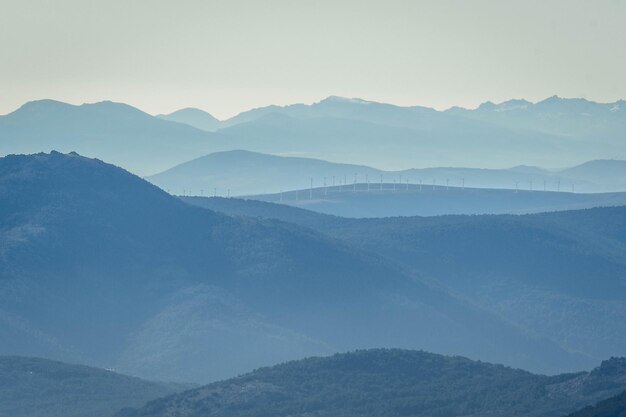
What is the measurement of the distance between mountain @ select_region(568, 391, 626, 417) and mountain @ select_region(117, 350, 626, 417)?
13.4 meters

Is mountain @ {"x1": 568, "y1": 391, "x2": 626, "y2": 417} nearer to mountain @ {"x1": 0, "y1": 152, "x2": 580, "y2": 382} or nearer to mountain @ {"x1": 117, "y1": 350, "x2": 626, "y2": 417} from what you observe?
mountain @ {"x1": 117, "y1": 350, "x2": 626, "y2": 417}

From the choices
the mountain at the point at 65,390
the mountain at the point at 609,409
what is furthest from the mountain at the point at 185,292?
the mountain at the point at 609,409

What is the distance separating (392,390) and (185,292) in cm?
6427

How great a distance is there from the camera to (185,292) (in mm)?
178000

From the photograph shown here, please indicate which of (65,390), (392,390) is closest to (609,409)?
(392,390)

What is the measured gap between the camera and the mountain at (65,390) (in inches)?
4744

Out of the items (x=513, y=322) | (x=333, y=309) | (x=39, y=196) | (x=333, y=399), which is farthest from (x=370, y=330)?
(x=333, y=399)

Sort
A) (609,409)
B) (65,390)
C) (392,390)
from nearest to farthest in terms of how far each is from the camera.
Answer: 1. (609,409)
2. (392,390)
3. (65,390)

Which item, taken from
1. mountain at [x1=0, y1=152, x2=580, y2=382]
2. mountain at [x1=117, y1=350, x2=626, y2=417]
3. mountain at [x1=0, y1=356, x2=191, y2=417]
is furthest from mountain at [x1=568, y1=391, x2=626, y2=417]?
mountain at [x1=0, y1=152, x2=580, y2=382]

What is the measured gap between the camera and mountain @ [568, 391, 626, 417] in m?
82.8

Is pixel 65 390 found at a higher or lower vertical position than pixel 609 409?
lower

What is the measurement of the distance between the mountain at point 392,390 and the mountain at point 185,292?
107 ft

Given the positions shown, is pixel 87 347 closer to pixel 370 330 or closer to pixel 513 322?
pixel 370 330

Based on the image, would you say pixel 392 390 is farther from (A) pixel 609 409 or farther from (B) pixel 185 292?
(B) pixel 185 292
